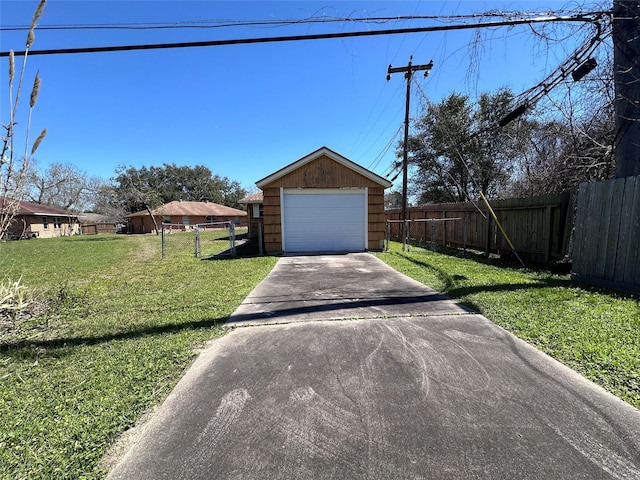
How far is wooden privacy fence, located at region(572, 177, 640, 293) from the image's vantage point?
4.85 m

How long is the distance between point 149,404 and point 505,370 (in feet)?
9.78

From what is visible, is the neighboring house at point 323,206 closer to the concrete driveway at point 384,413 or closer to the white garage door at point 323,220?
the white garage door at point 323,220

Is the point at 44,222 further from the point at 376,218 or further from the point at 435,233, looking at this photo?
the point at 435,233

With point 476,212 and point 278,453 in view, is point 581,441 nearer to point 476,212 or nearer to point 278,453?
point 278,453

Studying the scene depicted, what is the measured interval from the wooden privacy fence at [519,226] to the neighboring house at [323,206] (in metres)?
3.21

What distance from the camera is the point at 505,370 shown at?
8.82ft

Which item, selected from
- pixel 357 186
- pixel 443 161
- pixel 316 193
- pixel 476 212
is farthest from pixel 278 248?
pixel 443 161

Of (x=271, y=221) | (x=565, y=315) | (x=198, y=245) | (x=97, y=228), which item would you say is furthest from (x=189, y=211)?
(x=565, y=315)

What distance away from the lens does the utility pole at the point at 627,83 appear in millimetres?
5191

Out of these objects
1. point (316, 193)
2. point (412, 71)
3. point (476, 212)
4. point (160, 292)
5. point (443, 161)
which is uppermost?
point (412, 71)

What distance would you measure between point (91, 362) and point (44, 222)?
4121cm

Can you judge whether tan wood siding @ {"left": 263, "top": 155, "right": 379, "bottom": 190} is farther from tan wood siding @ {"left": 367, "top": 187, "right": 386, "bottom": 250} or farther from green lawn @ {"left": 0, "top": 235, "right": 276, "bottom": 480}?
green lawn @ {"left": 0, "top": 235, "right": 276, "bottom": 480}

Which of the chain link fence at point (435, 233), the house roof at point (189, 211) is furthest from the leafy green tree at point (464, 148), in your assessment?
Result: the house roof at point (189, 211)

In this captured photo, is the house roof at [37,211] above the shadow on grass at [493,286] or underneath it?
above
